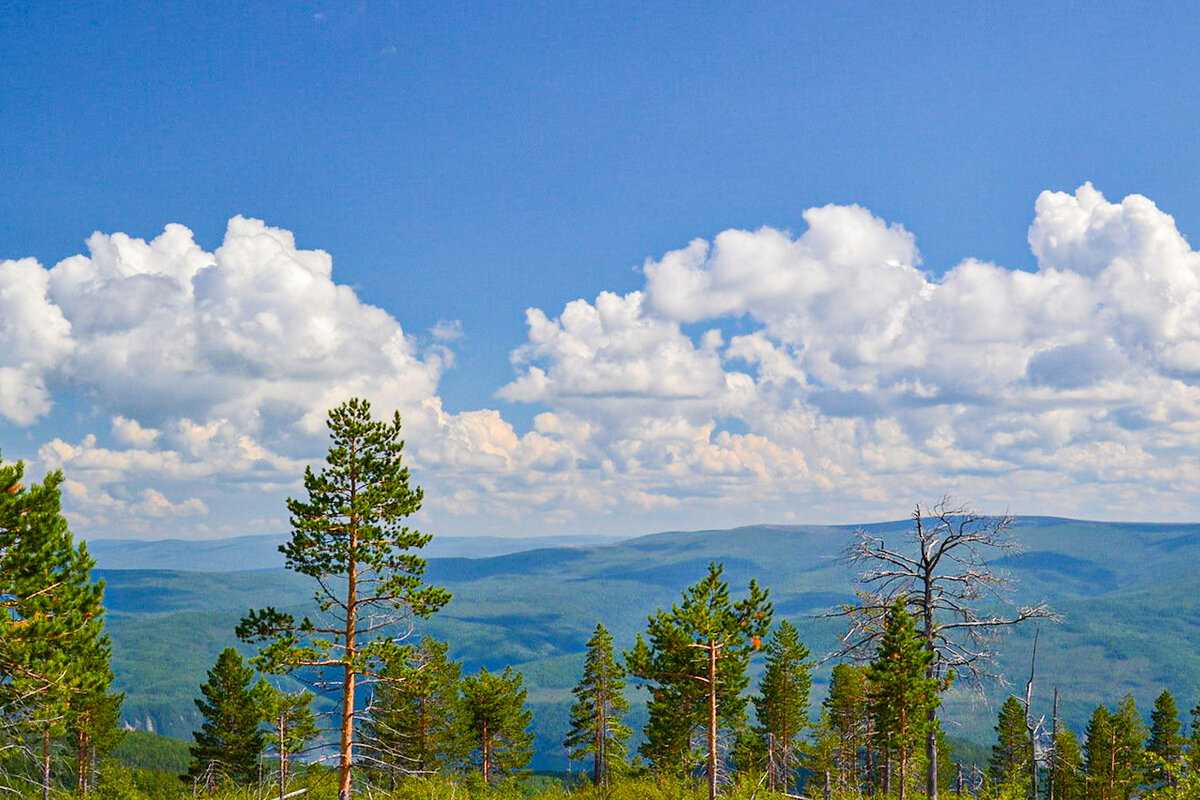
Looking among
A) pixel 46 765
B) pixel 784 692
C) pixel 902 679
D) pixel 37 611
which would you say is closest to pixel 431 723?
pixel 46 765

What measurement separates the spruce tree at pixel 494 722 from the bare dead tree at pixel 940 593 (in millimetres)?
32656

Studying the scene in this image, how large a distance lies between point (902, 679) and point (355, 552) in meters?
21.2

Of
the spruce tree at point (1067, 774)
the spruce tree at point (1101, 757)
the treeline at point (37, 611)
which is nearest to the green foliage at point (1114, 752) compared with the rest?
the spruce tree at point (1101, 757)

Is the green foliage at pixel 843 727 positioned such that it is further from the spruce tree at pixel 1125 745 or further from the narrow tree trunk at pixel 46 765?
the narrow tree trunk at pixel 46 765

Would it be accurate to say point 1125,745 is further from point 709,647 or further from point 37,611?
point 37,611

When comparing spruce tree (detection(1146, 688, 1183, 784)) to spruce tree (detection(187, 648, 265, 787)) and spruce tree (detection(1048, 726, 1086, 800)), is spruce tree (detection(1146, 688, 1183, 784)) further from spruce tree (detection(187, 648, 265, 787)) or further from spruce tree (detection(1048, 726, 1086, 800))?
spruce tree (detection(187, 648, 265, 787))

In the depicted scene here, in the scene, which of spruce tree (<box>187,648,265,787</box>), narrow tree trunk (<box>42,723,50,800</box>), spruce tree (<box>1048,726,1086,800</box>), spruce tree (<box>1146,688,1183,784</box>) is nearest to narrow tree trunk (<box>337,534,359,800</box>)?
narrow tree trunk (<box>42,723,50,800</box>)

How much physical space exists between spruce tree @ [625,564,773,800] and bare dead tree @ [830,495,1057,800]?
322 cm

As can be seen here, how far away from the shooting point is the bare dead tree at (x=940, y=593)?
28.8m

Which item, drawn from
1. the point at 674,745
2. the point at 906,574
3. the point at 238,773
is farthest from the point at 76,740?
the point at 906,574

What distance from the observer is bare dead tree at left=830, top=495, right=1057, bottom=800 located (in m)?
28.8

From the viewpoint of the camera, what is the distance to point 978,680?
2888cm

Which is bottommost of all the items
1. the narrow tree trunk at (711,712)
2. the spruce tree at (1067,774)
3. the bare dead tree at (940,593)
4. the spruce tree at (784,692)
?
the spruce tree at (1067,774)

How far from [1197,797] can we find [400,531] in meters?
21.5
